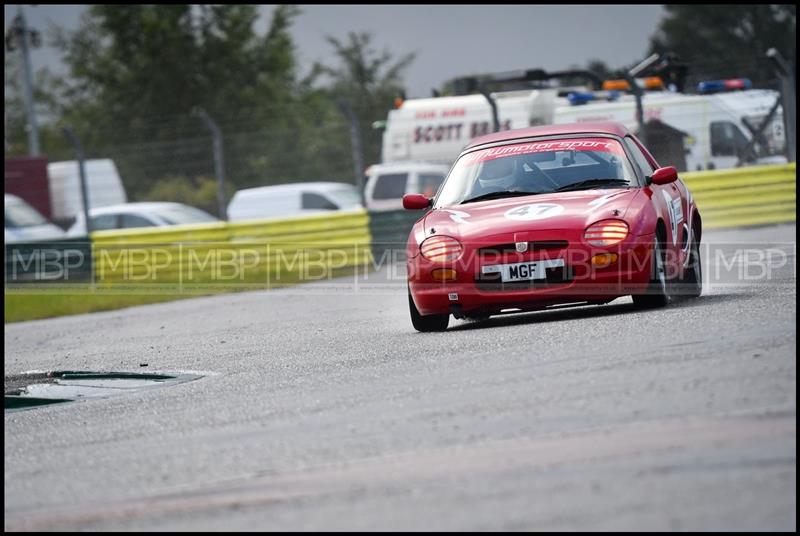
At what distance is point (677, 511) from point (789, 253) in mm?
10723

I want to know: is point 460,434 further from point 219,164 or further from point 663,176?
point 219,164

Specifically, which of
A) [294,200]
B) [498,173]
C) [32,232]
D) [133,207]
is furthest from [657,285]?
[32,232]

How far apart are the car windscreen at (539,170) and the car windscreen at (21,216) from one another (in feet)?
53.9

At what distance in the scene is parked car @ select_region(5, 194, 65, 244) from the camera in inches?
977

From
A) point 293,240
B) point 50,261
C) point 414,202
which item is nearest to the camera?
point 414,202

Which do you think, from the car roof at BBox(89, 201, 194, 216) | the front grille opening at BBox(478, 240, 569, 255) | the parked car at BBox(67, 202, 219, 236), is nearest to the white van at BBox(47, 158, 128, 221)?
the car roof at BBox(89, 201, 194, 216)

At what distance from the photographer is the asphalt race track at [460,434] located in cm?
420

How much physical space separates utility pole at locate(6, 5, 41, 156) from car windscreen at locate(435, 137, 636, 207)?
33.7 meters

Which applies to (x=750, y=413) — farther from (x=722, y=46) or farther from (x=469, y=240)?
(x=722, y=46)

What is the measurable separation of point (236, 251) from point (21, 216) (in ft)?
22.1

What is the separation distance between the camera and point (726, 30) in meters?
87.0

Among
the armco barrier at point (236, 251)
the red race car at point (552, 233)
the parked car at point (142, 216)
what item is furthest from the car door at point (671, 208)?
the parked car at point (142, 216)

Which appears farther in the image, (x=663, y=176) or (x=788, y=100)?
(x=788, y=100)

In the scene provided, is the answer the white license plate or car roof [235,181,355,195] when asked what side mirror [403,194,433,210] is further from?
car roof [235,181,355,195]
